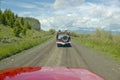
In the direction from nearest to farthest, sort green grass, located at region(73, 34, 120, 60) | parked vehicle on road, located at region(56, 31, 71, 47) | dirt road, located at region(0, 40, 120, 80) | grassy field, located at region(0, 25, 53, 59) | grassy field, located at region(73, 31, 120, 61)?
dirt road, located at region(0, 40, 120, 80), grassy field, located at region(0, 25, 53, 59), green grass, located at region(73, 34, 120, 60), grassy field, located at region(73, 31, 120, 61), parked vehicle on road, located at region(56, 31, 71, 47)

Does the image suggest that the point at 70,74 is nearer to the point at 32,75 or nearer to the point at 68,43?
the point at 32,75

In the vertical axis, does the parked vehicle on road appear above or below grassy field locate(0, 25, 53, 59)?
above

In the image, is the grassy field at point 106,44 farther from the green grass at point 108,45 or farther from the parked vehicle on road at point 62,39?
the parked vehicle on road at point 62,39

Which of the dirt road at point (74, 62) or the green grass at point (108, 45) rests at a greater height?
the dirt road at point (74, 62)

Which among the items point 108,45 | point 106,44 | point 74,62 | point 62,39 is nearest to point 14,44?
point 62,39

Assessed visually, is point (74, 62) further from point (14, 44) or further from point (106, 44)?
point (106, 44)

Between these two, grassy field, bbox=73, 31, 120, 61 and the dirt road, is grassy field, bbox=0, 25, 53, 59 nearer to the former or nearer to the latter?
the dirt road

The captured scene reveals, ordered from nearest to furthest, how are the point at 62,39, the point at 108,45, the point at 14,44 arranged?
the point at 14,44 < the point at 108,45 < the point at 62,39

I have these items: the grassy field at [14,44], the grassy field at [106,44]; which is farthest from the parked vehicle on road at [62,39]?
the grassy field at [14,44]

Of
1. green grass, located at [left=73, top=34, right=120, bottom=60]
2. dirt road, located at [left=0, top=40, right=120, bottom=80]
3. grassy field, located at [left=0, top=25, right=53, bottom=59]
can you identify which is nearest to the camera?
dirt road, located at [left=0, top=40, right=120, bottom=80]

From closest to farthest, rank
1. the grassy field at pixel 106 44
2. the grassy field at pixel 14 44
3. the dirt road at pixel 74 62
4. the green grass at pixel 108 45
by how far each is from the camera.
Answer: the dirt road at pixel 74 62 → the grassy field at pixel 14 44 → the green grass at pixel 108 45 → the grassy field at pixel 106 44

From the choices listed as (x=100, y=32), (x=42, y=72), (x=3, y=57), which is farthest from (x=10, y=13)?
(x=42, y=72)

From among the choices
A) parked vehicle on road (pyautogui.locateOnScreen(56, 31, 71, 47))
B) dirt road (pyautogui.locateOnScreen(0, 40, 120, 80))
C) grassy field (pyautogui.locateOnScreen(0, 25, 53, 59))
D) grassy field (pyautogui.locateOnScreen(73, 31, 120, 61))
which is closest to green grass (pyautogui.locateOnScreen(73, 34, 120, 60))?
grassy field (pyautogui.locateOnScreen(73, 31, 120, 61))

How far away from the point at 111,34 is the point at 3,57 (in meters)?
Result: 49.4
